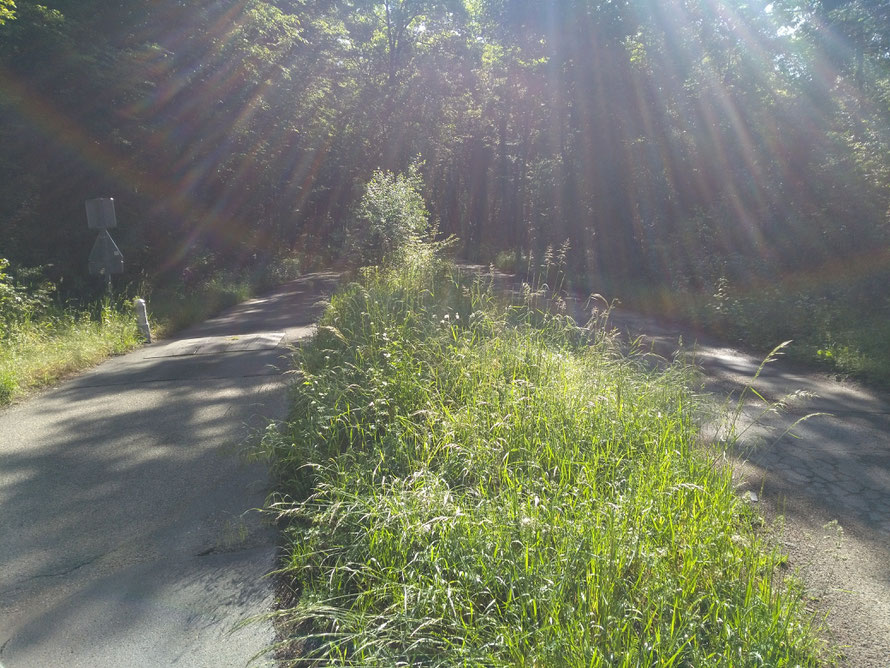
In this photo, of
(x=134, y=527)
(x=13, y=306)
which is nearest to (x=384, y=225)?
(x=13, y=306)

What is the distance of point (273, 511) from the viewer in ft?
14.6

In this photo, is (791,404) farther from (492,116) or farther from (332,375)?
(492,116)

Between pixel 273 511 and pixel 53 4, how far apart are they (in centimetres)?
1710

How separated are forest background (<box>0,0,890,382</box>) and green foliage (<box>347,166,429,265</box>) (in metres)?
1.04

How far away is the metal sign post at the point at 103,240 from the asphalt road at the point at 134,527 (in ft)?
18.3

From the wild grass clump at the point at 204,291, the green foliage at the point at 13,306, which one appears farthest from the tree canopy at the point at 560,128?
the green foliage at the point at 13,306

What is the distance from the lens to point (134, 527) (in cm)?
445

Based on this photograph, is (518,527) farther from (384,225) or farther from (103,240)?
(103,240)

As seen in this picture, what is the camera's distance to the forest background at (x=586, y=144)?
1366cm

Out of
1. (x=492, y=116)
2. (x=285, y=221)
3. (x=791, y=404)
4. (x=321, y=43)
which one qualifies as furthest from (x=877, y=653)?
(x=492, y=116)

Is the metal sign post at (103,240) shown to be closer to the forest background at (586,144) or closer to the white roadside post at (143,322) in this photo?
the white roadside post at (143,322)

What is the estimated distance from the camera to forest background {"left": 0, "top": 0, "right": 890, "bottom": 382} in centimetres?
1366

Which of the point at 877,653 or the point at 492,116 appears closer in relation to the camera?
the point at 877,653

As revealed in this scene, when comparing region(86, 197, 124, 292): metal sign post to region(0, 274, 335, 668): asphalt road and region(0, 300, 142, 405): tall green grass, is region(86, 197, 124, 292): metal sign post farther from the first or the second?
region(0, 274, 335, 668): asphalt road
